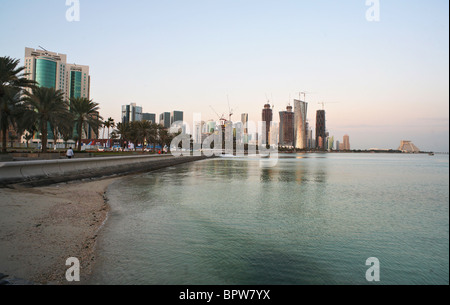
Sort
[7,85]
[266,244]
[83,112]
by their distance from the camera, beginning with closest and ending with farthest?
[266,244], [7,85], [83,112]

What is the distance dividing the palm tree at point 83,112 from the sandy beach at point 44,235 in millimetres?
47080

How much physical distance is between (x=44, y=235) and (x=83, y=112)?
54.1 metres

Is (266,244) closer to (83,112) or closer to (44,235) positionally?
(44,235)

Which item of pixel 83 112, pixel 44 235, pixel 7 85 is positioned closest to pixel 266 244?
pixel 44 235

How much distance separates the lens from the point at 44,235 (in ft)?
26.6

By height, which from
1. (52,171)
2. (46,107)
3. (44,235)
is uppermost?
(46,107)

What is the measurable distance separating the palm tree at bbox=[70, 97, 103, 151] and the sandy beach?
154ft

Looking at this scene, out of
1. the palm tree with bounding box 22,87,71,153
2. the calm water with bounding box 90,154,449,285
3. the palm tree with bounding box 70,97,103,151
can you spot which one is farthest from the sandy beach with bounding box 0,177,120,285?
the palm tree with bounding box 70,97,103,151

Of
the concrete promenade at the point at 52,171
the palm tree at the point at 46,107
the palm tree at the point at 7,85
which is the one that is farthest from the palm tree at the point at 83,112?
the concrete promenade at the point at 52,171

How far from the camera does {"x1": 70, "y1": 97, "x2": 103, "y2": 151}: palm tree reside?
183ft

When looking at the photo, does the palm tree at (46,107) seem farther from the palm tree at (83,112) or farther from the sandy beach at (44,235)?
the sandy beach at (44,235)

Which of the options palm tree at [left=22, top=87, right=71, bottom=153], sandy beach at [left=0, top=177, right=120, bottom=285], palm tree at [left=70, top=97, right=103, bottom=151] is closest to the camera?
sandy beach at [left=0, top=177, right=120, bottom=285]

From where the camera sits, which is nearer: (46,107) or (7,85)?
(7,85)

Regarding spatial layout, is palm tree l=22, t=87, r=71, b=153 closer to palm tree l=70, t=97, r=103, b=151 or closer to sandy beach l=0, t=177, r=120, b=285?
palm tree l=70, t=97, r=103, b=151
